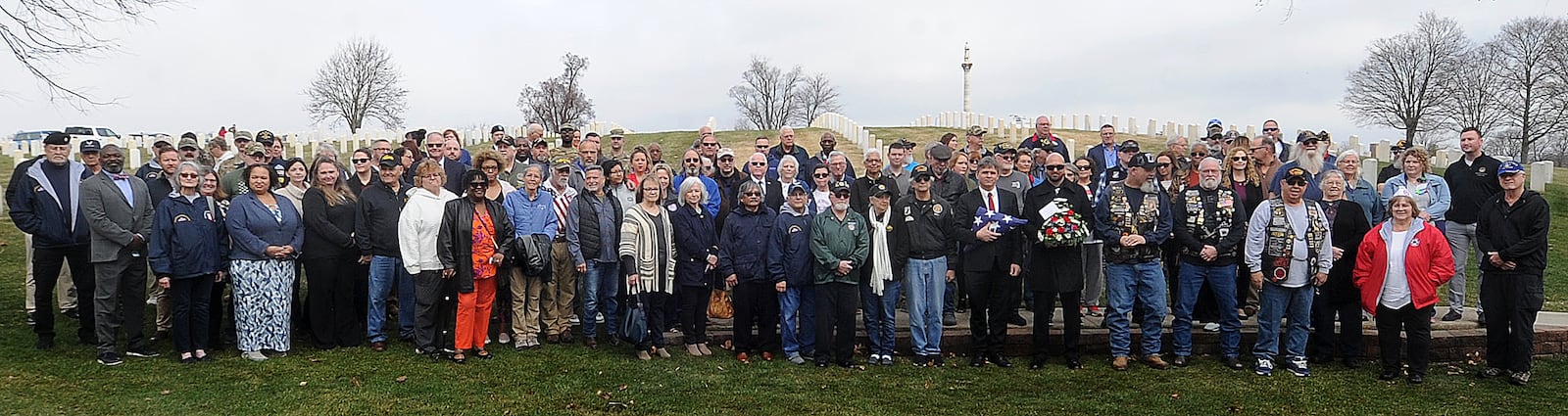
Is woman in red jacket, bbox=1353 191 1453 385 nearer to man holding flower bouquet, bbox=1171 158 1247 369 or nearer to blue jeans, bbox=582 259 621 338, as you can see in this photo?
man holding flower bouquet, bbox=1171 158 1247 369

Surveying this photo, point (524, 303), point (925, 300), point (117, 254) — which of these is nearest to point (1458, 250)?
point (925, 300)

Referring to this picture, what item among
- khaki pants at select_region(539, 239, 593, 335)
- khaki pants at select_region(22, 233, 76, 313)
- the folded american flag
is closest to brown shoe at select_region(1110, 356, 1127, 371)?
the folded american flag

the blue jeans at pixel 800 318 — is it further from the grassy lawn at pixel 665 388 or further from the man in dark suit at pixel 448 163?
the man in dark suit at pixel 448 163

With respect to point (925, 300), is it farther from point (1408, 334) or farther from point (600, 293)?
point (1408, 334)

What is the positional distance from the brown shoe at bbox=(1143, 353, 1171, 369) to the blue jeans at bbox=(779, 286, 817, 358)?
102 inches

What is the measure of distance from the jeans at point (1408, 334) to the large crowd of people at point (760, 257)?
0.01 m

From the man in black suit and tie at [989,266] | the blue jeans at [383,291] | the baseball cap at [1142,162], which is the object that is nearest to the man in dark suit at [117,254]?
the blue jeans at [383,291]

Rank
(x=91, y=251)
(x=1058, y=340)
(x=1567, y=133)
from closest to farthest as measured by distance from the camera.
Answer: (x=91, y=251) < (x=1058, y=340) < (x=1567, y=133)

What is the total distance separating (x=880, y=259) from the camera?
303 inches

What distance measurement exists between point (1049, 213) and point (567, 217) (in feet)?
12.4

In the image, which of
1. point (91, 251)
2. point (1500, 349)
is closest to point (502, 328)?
point (91, 251)

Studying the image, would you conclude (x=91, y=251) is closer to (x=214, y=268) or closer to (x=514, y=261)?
(x=214, y=268)

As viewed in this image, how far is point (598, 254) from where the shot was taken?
7996mm

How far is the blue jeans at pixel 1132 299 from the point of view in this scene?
7.52m
